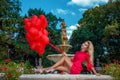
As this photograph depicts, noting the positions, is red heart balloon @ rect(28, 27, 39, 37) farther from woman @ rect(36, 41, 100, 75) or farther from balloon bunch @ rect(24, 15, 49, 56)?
woman @ rect(36, 41, 100, 75)

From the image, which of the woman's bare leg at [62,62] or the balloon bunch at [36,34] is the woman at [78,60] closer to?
the woman's bare leg at [62,62]

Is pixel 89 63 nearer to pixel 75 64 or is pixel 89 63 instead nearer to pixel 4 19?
pixel 75 64

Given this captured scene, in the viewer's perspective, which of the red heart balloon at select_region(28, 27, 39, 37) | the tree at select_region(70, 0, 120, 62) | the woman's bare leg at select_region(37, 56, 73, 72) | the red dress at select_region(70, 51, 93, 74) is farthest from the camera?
the tree at select_region(70, 0, 120, 62)

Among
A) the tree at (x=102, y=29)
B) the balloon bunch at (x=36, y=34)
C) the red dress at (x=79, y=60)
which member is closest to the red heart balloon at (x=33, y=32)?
the balloon bunch at (x=36, y=34)

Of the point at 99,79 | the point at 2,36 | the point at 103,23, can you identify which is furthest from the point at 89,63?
the point at 103,23

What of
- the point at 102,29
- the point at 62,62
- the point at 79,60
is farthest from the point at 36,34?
the point at 102,29

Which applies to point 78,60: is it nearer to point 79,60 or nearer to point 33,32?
point 79,60

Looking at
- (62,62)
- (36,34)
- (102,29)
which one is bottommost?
(62,62)

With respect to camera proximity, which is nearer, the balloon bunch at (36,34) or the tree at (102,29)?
the balloon bunch at (36,34)

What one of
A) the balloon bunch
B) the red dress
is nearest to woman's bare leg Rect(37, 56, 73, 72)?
the red dress

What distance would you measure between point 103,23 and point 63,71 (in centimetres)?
3624

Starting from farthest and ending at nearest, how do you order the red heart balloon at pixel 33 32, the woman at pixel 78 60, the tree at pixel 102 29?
the tree at pixel 102 29 → the woman at pixel 78 60 → the red heart balloon at pixel 33 32

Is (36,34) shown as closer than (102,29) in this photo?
Yes

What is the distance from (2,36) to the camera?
34719mm
